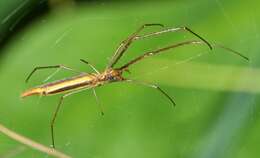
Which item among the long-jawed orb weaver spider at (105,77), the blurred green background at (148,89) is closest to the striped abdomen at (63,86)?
the long-jawed orb weaver spider at (105,77)

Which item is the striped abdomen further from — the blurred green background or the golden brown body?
the blurred green background

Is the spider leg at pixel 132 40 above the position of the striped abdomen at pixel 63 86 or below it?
above

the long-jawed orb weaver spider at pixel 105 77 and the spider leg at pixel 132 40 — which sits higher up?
the spider leg at pixel 132 40

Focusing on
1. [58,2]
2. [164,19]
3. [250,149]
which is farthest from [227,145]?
[58,2]

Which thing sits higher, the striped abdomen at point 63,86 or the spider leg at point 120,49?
the spider leg at point 120,49

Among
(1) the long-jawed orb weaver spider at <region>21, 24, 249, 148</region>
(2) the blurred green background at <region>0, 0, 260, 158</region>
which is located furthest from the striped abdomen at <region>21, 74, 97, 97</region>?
(2) the blurred green background at <region>0, 0, 260, 158</region>

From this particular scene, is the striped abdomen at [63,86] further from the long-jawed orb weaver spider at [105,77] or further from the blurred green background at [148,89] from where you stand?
the blurred green background at [148,89]

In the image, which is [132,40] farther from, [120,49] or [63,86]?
[63,86]

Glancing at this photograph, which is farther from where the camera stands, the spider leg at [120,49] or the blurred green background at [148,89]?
the spider leg at [120,49]

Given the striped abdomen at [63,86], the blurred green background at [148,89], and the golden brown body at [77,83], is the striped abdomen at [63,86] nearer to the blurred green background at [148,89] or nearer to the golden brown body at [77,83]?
the golden brown body at [77,83]
